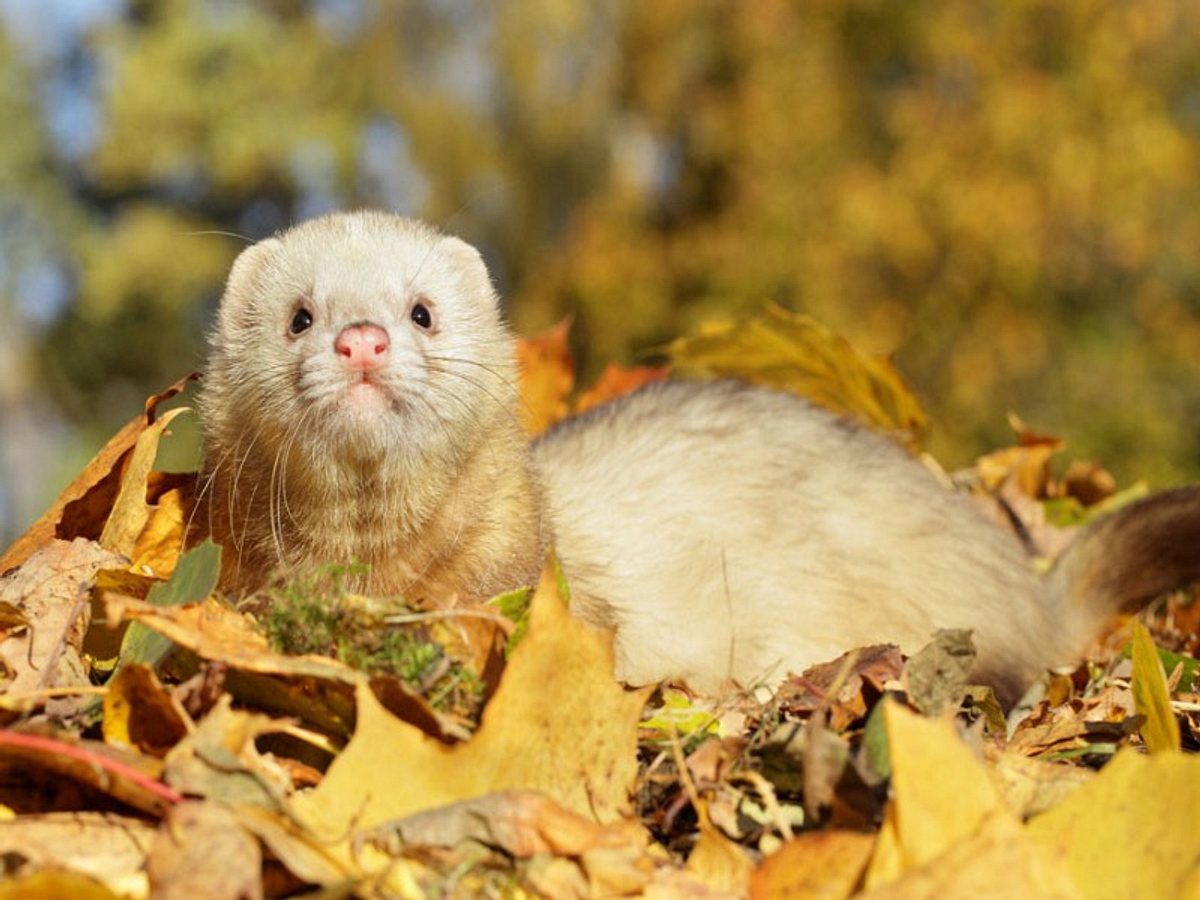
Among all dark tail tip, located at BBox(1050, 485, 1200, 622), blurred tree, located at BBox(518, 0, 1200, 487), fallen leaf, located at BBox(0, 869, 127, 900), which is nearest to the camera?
fallen leaf, located at BBox(0, 869, 127, 900)

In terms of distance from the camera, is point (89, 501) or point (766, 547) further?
point (766, 547)

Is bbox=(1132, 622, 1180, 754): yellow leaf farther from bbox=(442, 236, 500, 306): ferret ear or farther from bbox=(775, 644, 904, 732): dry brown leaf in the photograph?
bbox=(442, 236, 500, 306): ferret ear

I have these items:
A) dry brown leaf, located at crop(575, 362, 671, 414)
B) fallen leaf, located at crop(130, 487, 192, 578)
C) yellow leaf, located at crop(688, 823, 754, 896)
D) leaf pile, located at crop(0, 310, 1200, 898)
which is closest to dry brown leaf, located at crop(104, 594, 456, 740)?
leaf pile, located at crop(0, 310, 1200, 898)

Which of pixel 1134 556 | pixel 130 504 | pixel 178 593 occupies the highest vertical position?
pixel 1134 556

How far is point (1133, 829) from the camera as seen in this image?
1480 mm

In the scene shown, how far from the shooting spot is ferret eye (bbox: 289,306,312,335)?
8.68ft

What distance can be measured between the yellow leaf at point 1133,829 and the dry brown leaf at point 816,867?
20cm

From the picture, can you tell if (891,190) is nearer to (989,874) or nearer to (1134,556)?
(1134,556)

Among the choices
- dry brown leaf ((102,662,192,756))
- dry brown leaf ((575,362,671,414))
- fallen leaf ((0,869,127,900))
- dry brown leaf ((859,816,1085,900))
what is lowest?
dry brown leaf ((859,816,1085,900))

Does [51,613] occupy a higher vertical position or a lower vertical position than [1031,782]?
higher

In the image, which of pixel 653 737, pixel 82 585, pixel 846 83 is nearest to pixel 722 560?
pixel 653 737

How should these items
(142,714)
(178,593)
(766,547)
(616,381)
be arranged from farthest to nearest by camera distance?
(616,381)
(766,547)
(178,593)
(142,714)

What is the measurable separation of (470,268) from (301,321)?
45 centimetres

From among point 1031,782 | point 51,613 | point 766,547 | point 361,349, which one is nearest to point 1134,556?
point 766,547
